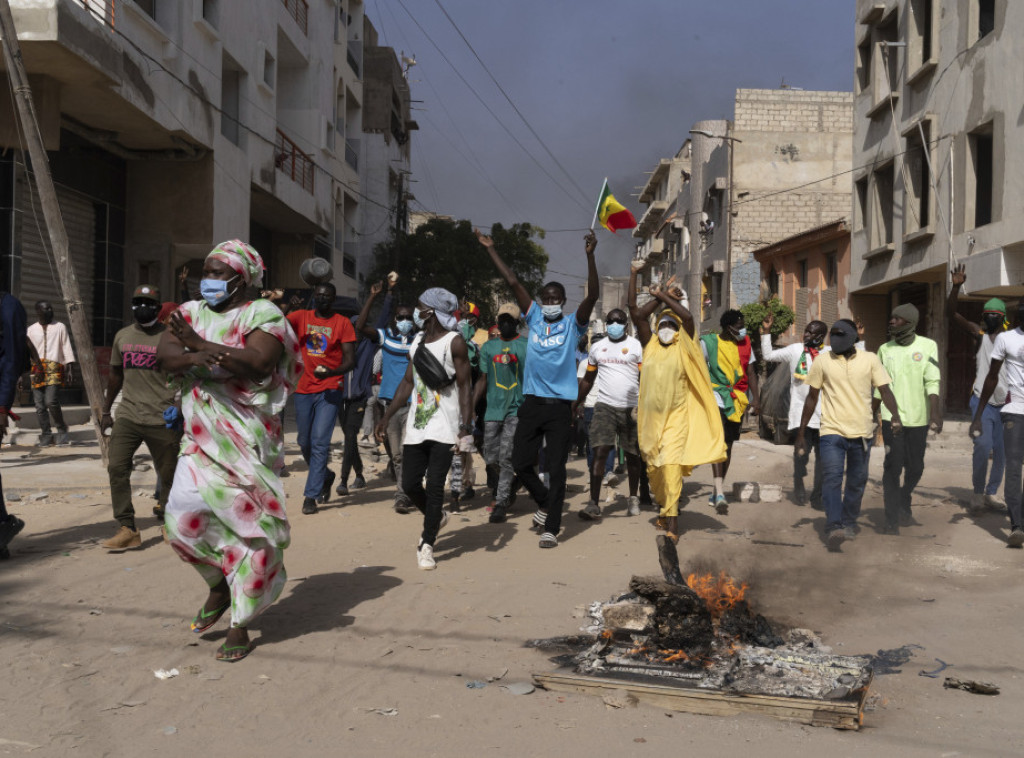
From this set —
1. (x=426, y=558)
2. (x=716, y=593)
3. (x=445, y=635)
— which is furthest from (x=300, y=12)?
(x=716, y=593)

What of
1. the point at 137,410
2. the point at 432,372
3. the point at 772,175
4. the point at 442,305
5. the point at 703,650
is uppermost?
the point at 772,175

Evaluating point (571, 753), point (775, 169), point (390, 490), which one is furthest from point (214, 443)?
point (775, 169)

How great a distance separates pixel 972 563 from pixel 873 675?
137 inches

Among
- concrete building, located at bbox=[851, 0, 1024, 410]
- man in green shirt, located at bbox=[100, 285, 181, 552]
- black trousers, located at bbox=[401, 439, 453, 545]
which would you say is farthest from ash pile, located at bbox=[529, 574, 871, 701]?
concrete building, located at bbox=[851, 0, 1024, 410]

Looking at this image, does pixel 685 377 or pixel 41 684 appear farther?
pixel 685 377

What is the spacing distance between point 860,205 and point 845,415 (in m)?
17.6

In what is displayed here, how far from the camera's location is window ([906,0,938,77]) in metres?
20.5

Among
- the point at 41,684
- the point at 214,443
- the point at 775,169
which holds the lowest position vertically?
the point at 41,684

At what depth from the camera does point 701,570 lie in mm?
6406

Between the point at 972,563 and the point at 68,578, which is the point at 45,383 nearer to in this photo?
the point at 68,578

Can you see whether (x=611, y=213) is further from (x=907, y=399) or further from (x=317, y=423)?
(x=317, y=423)

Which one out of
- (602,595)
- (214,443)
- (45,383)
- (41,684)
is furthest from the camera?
(45,383)

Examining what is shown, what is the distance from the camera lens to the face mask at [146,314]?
6973mm

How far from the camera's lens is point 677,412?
6.80 metres
